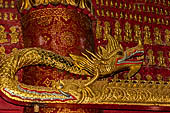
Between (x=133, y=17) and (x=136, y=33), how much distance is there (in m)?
0.15

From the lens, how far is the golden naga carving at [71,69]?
299 centimetres

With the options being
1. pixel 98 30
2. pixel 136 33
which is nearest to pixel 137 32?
pixel 136 33

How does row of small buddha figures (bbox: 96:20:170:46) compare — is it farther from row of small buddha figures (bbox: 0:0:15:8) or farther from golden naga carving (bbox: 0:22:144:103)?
row of small buddha figures (bbox: 0:0:15:8)

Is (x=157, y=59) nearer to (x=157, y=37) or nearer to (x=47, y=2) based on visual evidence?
(x=157, y=37)

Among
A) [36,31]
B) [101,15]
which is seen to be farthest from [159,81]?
[36,31]

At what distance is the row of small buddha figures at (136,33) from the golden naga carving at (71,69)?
11.7 inches

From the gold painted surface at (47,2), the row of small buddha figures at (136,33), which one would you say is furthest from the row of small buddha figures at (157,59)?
the gold painted surface at (47,2)

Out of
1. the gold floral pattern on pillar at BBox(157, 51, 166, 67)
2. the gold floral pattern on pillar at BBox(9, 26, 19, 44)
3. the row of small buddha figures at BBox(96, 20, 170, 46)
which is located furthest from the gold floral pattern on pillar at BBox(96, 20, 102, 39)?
the gold floral pattern on pillar at BBox(9, 26, 19, 44)

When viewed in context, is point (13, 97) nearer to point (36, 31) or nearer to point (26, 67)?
point (26, 67)

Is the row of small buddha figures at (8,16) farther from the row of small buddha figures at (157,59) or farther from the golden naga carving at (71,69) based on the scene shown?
the row of small buddha figures at (157,59)

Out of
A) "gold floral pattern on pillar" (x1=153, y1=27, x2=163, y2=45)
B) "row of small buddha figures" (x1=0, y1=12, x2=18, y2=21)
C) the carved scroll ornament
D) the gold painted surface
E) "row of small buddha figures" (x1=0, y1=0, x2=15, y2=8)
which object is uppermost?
"row of small buddha figures" (x1=0, y1=0, x2=15, y2=8)

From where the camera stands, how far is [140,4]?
3.88 metres

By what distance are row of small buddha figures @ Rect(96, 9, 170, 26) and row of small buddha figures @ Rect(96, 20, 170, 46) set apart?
0.06 metres

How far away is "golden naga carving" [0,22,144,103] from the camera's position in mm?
2990
